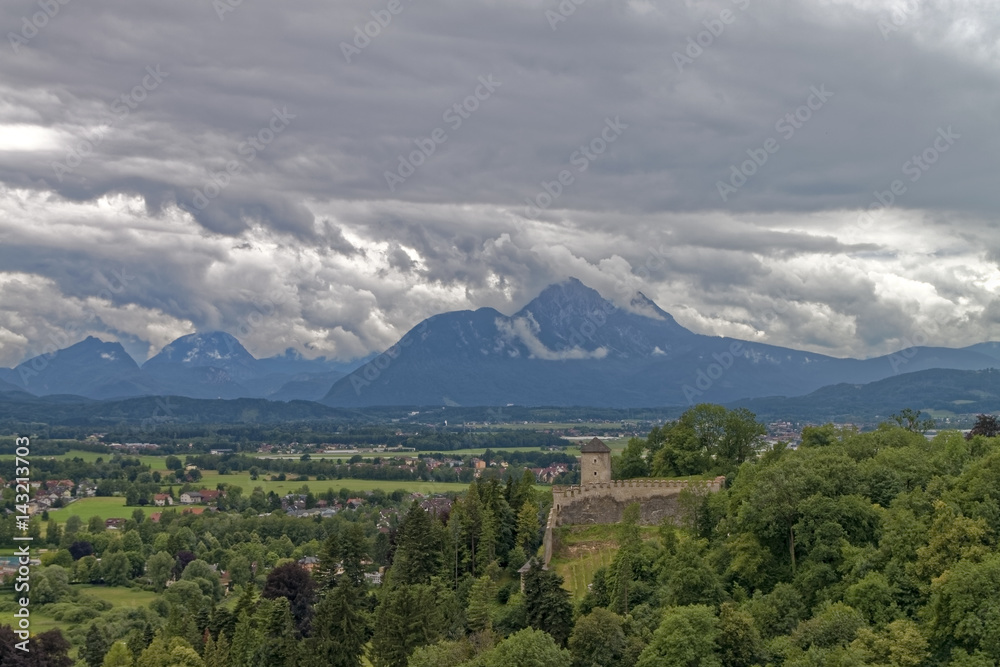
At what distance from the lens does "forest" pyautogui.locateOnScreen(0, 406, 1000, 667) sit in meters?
47.0

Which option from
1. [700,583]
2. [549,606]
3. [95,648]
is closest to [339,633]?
[549,606]

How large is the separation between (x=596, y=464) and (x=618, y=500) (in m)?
3.87

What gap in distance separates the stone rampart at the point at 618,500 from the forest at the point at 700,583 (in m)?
2.18

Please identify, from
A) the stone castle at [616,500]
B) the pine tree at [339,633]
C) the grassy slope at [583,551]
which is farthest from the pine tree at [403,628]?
the stone castle at [616,500]

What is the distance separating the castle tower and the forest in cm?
476

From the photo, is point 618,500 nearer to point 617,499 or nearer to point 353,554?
point 617,499

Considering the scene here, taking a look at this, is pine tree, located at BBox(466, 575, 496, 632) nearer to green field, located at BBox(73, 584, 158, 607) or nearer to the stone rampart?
the stone rampart

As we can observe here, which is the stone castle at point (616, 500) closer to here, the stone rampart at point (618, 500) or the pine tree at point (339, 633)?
the stone rampart at point (618, 500)

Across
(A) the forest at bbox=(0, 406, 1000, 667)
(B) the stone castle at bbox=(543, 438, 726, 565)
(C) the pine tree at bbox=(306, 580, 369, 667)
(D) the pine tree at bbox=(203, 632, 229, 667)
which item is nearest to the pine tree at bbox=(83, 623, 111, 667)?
(A) the forest at bbox=(0, 406, 1000, 667)

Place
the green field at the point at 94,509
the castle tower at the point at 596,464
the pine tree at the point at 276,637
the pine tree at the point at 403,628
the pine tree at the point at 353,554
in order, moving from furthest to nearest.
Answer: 1. the green field at the point at 94,509
2. the pine tree at the point at 353,554
3. the castle tower at the point at 596,464
4. the pine tree at the point at 276,637
5. the pine tree at the point at 403,628

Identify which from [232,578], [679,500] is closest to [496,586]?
[679,500]

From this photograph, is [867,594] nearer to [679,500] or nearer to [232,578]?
[679,500]

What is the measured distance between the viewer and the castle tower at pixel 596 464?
74438mm

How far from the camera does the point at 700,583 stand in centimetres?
5509
